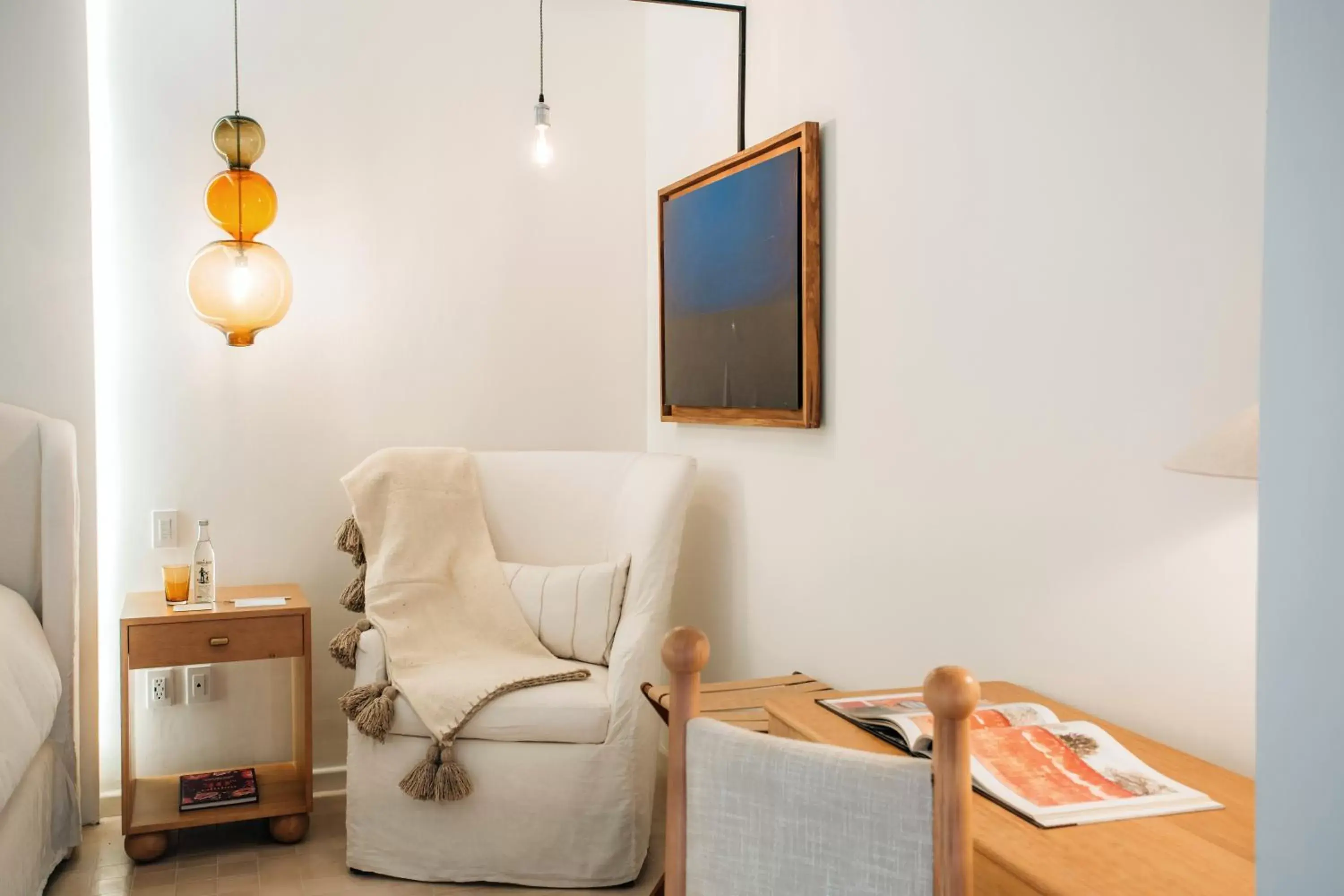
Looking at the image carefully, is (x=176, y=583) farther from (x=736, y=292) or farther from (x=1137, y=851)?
(x=1137, y=851)

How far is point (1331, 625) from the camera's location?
2.11ft

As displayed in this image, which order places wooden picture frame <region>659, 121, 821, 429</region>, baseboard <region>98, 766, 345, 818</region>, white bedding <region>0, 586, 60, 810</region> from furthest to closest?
baseboard <region>98, 766, 345, 818</region>, wooden picture frame <region>659, 121, 821, 429</region>, white bedding <region>0, 586, 60, 810</region>

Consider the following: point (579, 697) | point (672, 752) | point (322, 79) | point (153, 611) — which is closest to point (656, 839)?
point (579, 697)

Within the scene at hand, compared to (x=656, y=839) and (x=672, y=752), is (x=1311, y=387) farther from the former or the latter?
(x=656, y=839)

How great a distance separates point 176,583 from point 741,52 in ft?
6.88

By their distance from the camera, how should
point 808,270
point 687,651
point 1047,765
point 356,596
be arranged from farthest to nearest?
point 356,596 < point 808,270 < point 1047,765 < point 687,651

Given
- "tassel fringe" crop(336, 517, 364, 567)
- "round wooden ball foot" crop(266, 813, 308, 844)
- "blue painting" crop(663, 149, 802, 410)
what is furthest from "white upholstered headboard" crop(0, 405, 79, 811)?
"blue painting" crop(663, 149, 802, 410)

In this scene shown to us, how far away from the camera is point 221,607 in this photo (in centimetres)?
296

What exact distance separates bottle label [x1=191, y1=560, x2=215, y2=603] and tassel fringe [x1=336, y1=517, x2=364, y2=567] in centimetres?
34

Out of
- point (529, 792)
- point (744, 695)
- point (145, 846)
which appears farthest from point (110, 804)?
point (744, 695)

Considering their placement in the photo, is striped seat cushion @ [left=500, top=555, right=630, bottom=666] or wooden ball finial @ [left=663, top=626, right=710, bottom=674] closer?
wooden ball finial @ [left=663, top=626, right=710, bottom=674]

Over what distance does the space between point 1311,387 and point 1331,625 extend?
140 millimetres

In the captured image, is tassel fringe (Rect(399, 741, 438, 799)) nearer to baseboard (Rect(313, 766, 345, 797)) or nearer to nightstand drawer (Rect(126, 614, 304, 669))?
nightstand drawer (Rect(126, 614, 304, 669))

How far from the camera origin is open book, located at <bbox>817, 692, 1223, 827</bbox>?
131 cm
